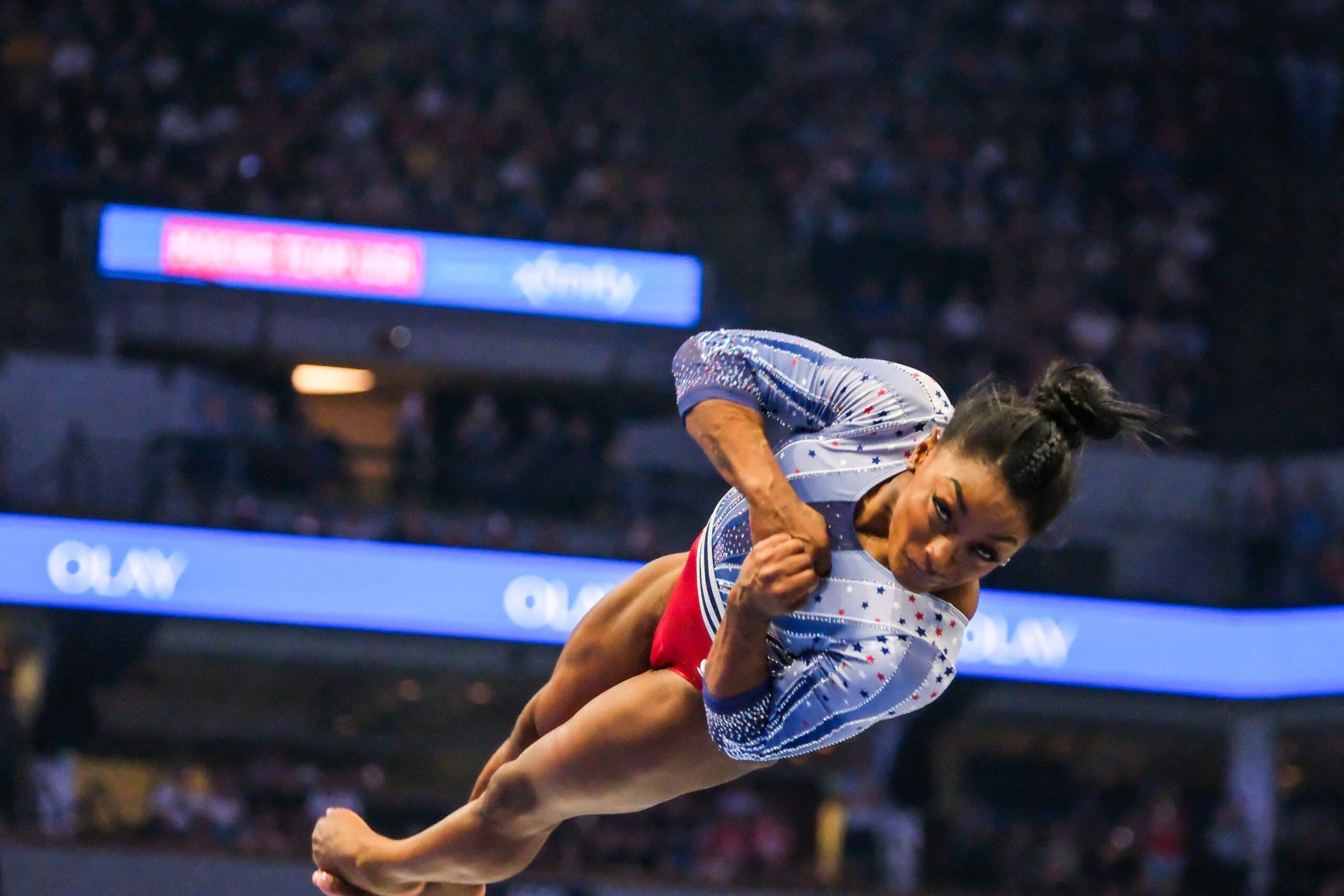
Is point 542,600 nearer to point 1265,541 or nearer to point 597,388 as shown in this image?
point 597,388

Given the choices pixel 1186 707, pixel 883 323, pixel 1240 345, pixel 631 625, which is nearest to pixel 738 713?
pixel 631 625

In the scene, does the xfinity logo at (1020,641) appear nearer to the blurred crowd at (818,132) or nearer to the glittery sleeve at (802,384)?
the blurred crowd at (818,132)

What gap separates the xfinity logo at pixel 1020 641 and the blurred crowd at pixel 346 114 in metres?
3.83

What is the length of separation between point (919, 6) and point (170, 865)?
10.5 meters

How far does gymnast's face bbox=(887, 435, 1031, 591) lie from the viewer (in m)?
2.62

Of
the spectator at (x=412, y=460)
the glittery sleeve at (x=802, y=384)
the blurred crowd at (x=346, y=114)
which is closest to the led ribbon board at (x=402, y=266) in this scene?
the blurred crowd at (x=346, y=114)

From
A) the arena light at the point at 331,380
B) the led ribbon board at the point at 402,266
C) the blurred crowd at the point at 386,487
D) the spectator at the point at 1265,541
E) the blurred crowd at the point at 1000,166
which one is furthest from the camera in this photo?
the blurred crowd at the point at 1000,166

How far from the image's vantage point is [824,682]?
2838 millimetres

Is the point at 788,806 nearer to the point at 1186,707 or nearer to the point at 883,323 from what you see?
the point at 1186,707

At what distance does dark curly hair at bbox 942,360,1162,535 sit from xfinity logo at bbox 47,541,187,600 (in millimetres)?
8072

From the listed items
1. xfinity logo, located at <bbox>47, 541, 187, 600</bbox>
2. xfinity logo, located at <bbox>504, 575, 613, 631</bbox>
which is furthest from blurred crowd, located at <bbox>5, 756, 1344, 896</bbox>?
xfinity logo, located at <bbox>504, 575, 613, 631</bbox>

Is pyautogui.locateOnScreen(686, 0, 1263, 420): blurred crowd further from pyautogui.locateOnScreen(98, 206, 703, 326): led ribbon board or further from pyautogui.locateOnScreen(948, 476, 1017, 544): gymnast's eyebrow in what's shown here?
pyautogui.locateOnScreen(948, 476, 1017, 544): gymnast's eyebrow

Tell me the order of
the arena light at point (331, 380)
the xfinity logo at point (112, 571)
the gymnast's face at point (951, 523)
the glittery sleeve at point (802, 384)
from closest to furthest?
the gymnast's face at point (951, 523) → the glittery sleeve at point (802, 384) → the xfinity logo at point (112, 571) → the arena light at point (331, 380)

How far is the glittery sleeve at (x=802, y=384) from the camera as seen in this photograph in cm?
297
